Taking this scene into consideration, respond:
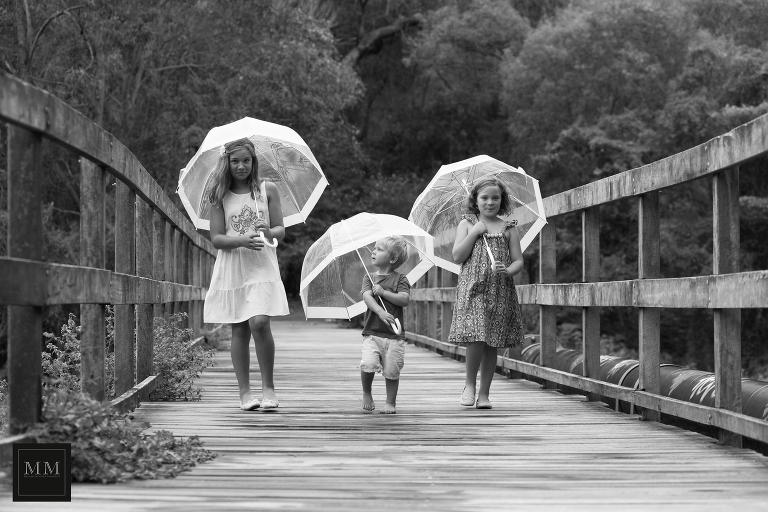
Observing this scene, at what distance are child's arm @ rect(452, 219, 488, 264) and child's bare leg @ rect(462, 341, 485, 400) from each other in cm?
48

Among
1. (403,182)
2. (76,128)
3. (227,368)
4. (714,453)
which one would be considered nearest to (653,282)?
(714,453)

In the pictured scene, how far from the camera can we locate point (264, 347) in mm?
6164

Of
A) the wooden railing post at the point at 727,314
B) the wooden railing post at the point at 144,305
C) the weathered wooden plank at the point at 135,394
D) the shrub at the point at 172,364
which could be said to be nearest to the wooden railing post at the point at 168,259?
the shrub at the point at 172,364

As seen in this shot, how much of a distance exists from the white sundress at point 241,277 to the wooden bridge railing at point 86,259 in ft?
1.38

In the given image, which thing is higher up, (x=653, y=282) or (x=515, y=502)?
(x=653, y=282)

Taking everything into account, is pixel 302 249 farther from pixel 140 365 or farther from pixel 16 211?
pixel 16 211

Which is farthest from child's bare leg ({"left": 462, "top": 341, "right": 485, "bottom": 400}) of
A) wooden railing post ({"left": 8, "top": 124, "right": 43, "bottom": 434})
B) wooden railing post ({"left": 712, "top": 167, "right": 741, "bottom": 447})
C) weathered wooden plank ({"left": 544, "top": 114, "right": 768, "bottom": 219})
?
wooden railing post ({"left": 8, "top": 124, "right": 43, "bottom": 434})

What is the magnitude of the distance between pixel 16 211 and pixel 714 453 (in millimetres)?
2727

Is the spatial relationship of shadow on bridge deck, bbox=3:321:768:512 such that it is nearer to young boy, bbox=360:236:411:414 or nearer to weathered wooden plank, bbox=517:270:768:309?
young boy, bbox=360:236:411:414

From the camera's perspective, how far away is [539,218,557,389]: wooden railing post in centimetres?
761

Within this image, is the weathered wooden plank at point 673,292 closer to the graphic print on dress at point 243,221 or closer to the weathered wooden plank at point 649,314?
the weathered wooden plank at point 649,314

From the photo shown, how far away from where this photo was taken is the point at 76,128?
14.8 feet

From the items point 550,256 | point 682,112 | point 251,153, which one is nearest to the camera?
point 251,153

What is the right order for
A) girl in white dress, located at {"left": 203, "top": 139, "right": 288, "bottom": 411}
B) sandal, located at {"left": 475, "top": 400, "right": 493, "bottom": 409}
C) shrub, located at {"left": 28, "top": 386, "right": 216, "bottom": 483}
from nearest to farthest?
1. shrub, located at {"left": 28, "top": 386, "right": 216, "bottom": 483}
2. girl in white dress, located at {"left": 203, "top": 139, "right": 288, "bottom": 411}
3. sandal, located at {"left": 475, "top": 400, "right": 493, "bottom": 409}
